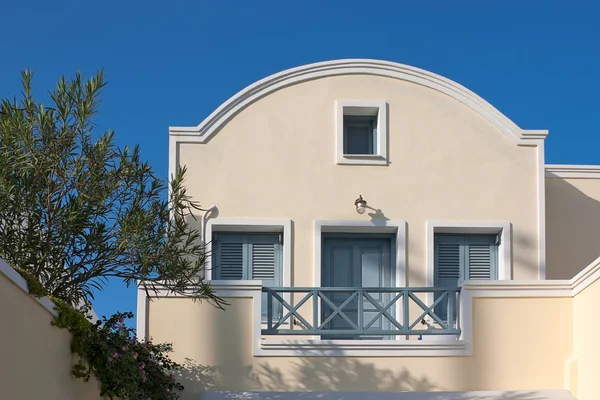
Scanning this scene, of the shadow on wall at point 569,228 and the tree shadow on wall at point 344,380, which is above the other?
the shadow on wall at point 569,228

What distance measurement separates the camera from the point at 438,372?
1529 cm

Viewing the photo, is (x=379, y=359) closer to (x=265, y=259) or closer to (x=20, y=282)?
(x=265, y=259)

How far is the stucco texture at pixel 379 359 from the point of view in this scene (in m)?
15.1

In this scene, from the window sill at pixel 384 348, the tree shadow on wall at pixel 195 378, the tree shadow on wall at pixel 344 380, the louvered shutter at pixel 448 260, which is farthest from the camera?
the louvered shutter at pixel 448 260

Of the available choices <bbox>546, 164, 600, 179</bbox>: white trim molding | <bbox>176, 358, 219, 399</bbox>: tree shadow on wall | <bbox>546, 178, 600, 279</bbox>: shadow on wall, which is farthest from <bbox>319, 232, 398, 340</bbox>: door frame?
<bbox>176, 358, 219, 399</bbox>: tree shadow on wall

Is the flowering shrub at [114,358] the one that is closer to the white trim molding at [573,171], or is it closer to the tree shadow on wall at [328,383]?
the tree shadow on wall at [328,383]

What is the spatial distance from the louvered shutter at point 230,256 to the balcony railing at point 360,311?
25.2 inches

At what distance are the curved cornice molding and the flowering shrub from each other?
583 cm

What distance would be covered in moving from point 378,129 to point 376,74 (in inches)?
38.6

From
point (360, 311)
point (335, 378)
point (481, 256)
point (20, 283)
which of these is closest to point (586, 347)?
point (360, 311)

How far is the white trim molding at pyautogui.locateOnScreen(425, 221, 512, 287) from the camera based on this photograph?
60.3ft

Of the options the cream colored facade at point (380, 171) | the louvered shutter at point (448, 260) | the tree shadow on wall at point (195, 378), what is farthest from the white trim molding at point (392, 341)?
the louvered shutter at point (448, 260)

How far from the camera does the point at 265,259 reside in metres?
18.4

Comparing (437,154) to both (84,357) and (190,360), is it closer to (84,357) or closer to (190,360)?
(190,360)
